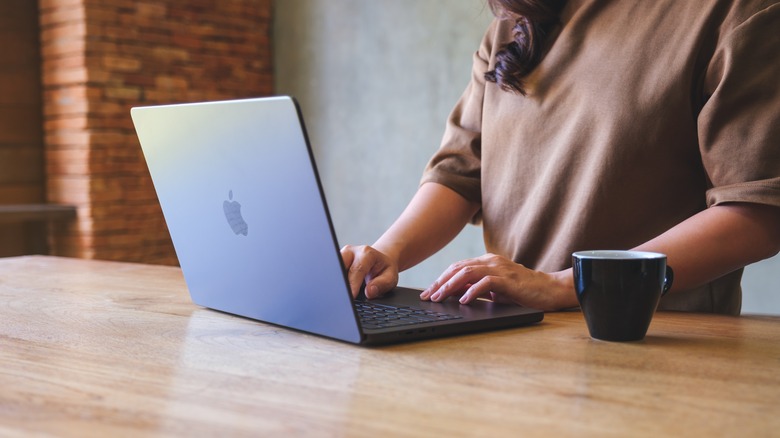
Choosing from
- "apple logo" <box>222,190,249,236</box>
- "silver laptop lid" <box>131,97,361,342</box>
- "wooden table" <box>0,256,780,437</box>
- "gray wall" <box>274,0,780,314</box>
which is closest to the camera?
"wooden table" <box>0,256,780,437</box>

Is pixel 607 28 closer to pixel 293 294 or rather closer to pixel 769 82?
pixel 769 82

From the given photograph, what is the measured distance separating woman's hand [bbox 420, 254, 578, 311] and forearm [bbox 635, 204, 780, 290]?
130 mm

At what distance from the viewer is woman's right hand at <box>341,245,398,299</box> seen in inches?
46.1

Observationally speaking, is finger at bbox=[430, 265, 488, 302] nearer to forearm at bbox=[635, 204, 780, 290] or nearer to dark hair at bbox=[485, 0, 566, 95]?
forearm at bbox=[635, 204, 780, 290]

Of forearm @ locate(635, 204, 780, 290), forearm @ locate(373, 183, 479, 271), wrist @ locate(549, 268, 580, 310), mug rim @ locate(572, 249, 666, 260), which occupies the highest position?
mug rim @ locate(572, 249, 666, 260)

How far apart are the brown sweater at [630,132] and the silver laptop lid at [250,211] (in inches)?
22.7

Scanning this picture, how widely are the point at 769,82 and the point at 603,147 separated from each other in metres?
0.26

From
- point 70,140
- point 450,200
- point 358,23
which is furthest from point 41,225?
point 450,200

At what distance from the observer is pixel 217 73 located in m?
4.17

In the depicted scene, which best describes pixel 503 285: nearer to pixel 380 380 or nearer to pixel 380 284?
pixel 380 284

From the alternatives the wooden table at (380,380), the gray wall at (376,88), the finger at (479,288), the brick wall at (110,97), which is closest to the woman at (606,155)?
the finger at (479,288)

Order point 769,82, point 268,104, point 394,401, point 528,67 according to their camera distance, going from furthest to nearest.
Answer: point 528,67 → point 769,82 → point 268,104 → point 394,401

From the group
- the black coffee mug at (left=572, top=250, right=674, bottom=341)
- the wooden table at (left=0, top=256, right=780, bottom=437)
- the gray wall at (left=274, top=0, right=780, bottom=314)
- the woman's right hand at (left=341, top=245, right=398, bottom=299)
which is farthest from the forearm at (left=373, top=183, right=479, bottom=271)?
the gray wall at (left=274, top=0, right=780, bottom=314)

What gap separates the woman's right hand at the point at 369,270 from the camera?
1.17 m
